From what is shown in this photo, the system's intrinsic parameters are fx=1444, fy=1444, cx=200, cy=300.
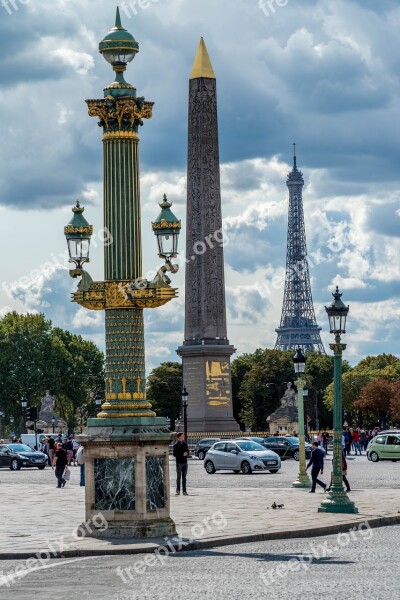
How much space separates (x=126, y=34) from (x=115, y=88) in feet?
3.00

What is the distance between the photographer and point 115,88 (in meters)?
23.0

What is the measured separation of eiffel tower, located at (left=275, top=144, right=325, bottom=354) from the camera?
188 meters

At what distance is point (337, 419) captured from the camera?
26.7 metres

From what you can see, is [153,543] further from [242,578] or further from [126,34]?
[126,34]

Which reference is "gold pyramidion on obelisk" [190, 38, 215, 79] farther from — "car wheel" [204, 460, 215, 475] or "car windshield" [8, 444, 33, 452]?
"car wheel" [204, 460, 215, 475]

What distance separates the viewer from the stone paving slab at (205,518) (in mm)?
20641

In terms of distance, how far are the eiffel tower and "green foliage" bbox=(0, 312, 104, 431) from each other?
204ft

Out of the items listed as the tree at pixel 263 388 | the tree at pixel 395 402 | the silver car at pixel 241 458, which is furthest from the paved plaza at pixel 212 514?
the tree at pixel 263 388

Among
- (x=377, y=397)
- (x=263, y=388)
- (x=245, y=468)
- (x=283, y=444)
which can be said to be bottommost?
(x=245, y=468)

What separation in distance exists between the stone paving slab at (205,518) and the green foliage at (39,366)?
79.0m

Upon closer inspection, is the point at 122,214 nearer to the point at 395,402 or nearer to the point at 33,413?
the point at 33,413
